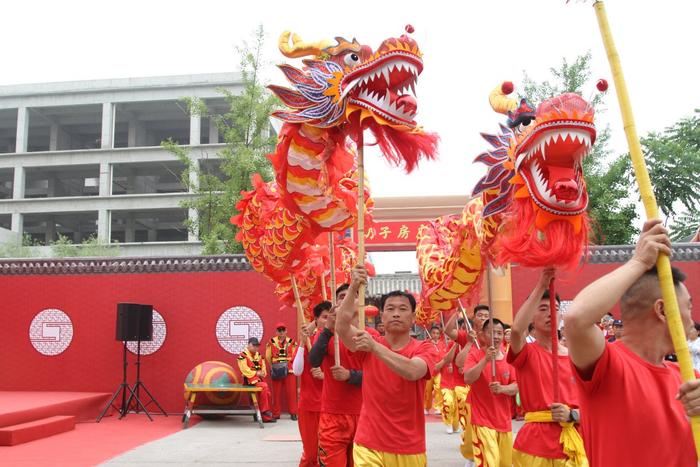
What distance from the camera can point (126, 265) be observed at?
1117cm

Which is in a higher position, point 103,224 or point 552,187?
point 103,224

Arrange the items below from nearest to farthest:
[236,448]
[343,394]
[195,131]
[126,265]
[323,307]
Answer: [343,394], [323,307], [236,448], [126,265], [195,131]

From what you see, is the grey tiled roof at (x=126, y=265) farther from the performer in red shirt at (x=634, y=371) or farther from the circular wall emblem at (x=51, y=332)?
the performer in red shirt at (x=634, y=371)

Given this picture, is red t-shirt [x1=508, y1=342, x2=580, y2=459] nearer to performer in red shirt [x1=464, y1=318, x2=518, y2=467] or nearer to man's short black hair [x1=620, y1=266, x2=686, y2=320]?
performer in red shirt [x1=464, y1=318, x2=518, y2=467]

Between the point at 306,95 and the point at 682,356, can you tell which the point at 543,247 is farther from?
the point at 306,95

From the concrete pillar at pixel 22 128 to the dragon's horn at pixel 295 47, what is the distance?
90.1ft

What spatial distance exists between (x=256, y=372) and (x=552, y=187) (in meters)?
7.24

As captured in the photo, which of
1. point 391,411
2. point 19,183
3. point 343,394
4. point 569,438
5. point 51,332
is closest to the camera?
point 391,411

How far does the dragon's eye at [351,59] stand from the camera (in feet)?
12.4

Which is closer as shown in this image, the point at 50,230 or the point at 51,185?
the point at 50,230

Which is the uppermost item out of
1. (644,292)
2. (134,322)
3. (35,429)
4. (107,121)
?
(107,121)

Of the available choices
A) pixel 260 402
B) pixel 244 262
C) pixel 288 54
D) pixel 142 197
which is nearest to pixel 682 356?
pixel 288 54

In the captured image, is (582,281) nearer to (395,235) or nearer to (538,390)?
(395,235)

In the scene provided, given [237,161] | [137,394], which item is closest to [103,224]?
[237,161]
